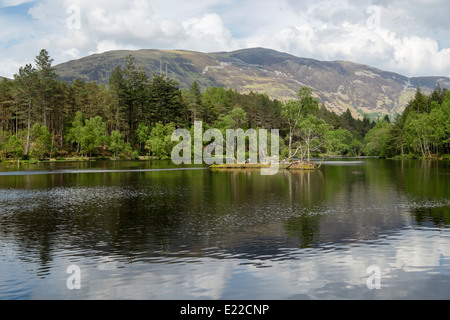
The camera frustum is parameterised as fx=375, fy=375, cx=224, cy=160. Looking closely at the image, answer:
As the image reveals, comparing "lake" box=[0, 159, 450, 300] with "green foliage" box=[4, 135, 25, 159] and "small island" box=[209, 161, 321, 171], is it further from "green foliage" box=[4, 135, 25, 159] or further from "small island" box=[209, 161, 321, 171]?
"green foliage" box=[4, 135, 25, 159]

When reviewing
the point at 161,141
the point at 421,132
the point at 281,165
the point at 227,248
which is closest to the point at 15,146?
the point at 161,141

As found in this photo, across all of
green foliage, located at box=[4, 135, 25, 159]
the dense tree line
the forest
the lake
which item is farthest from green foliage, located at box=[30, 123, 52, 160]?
the dense tree line

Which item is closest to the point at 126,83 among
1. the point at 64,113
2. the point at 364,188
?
the point at 64,113

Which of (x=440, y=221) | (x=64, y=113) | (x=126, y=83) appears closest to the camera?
(x=440, y=221)

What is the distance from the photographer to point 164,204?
3962 cm

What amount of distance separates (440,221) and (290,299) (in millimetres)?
20514

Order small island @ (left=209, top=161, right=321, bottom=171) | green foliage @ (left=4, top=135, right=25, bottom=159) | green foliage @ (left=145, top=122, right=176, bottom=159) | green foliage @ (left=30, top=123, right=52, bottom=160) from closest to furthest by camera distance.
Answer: small island @ (left=209, top=161, right=321, bottom=171) → green foliage @ (left=4, top=135, right=25, bottom=159) → green foliage @ (left=30, top=123, right=52, bottom=160) → green foliage @ (left=145, top=122, right=176, bottom=159)

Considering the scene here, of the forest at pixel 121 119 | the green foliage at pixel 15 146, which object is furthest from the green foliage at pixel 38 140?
the green foliage at pixel 15 146

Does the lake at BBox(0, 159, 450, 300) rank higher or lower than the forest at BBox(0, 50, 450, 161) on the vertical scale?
lower

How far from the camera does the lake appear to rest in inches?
631

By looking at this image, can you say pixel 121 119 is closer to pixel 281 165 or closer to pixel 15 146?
pixel 15 146

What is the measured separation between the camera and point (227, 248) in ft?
72.8

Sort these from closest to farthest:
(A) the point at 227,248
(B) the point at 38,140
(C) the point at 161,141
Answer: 1. (A) the point at 227,248
2. (B) the point at 38,140
3. (C) the point at 161,141
